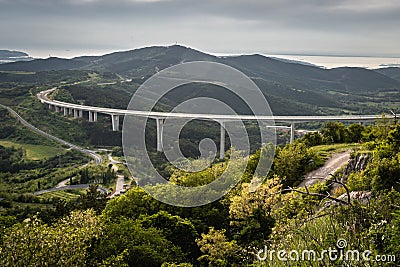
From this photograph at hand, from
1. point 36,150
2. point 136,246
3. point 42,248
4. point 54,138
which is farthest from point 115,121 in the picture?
point 42,248

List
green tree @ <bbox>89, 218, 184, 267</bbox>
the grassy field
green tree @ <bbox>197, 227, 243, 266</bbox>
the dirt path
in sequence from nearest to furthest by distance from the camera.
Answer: green tree @ <bbox>197, 227, 243, 266</bbox> < green tree @ <bbox>89, 218, 184, 267</bbox> < the dirt path < the grassy field

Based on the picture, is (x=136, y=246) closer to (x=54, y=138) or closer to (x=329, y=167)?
(x=329, y=167)

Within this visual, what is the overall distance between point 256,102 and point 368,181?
27.3 ft

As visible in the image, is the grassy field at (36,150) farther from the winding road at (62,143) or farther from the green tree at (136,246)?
the green tree at (136,246)

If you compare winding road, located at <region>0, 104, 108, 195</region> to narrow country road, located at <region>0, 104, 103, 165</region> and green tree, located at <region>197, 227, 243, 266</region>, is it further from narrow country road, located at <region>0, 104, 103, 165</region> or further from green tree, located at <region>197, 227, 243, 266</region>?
green tree, located at <region>197, 227, 243, 266</region>

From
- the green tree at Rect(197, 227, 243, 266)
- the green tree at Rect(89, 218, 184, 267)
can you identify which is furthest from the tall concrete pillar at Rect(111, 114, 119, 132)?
the green tree at Rect(197, 227, 243, 266)

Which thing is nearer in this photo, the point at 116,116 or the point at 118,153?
the point at 118,153

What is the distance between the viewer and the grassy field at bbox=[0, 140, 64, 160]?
61866mm

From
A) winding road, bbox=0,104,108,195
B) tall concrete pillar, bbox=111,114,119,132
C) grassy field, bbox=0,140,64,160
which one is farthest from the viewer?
tall concrete pillar, bbox=111,114,119,132

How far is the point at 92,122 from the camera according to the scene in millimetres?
76250

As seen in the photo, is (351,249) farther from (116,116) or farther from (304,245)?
(116,116)

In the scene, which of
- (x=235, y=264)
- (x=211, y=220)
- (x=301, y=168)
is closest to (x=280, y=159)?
(x=301, y=168)

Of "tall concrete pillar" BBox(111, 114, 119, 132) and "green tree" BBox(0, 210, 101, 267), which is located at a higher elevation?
"green tree" BBox(0, 210, 101, 267)

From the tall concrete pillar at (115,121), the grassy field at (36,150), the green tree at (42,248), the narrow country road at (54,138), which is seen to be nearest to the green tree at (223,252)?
the green tree at (42,248)
